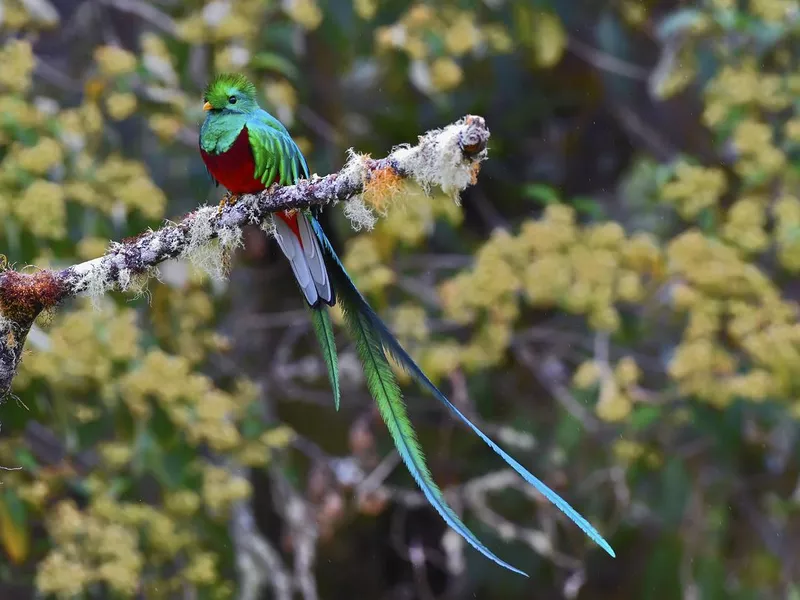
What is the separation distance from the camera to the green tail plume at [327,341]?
152 centimetres

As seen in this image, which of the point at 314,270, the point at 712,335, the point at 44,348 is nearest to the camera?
the point at 314,270

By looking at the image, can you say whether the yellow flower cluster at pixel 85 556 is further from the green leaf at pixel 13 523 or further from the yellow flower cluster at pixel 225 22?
the yellow flower cluster at pixel 225 22

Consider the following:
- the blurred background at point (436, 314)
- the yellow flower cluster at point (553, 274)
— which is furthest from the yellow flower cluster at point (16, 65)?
the yellow flower cluster at point (553, 274)

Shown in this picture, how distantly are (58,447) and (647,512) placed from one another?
1.75 meters

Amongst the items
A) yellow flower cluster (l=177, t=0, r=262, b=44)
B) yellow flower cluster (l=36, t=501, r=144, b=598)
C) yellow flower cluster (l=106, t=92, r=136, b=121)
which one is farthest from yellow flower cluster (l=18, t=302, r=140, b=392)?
yellow flower cluster (l=177, t=0, r=262, b=44)

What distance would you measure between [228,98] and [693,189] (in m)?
1.49

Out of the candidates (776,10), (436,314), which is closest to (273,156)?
(436,314)

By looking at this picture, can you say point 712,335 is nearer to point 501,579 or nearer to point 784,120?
point 784,120

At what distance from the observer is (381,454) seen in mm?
3170

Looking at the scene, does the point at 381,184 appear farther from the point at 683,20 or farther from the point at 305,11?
the point at 683,20

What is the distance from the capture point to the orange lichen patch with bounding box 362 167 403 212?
3.87ft

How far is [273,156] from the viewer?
5.39ft

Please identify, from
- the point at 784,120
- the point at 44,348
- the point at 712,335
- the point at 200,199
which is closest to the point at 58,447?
the point at 44,348

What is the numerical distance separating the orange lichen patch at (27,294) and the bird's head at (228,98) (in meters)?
0.52
